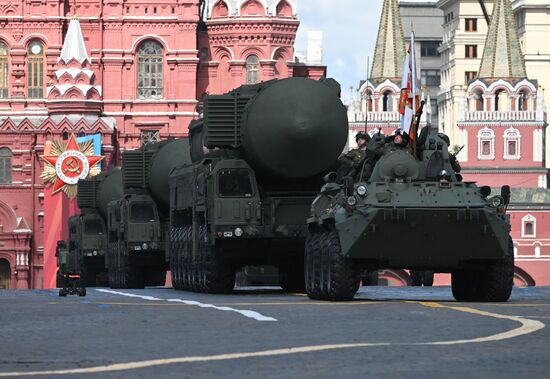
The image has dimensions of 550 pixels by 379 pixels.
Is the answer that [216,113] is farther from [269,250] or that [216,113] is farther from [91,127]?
[91,127]

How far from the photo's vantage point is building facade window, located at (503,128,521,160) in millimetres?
140625

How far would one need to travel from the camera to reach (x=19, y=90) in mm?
101750

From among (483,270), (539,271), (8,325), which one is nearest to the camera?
(8,325)

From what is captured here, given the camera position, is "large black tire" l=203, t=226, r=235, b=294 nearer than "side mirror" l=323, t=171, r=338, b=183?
No

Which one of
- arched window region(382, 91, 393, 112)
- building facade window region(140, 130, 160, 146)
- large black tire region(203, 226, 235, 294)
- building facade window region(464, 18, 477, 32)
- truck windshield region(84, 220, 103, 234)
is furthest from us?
building facade window region(464, 18, 477, 32)

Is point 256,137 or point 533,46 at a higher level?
point 533,46

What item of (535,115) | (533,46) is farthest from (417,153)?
(533,46)

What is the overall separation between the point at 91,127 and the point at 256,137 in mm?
66734

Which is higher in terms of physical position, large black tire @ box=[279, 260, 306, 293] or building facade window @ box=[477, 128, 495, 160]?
building facade window @ box=[477, 128, 495, 160]

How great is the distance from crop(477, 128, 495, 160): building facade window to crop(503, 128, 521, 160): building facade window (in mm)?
927

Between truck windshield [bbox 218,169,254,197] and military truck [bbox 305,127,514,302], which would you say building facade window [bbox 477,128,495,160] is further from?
military truck [bbox 305,127,514,302]

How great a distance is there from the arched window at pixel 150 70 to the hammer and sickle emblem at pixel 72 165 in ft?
23.9

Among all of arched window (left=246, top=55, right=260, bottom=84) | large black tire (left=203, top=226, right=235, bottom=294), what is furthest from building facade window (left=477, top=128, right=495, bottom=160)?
large black tire (left=203, top=226, right=235, bottom=294)

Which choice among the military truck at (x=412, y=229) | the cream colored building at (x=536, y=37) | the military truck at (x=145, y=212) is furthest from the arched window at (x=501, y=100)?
the military truck at (x=412, y=229)
